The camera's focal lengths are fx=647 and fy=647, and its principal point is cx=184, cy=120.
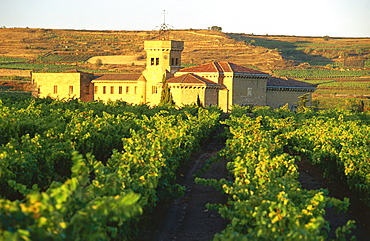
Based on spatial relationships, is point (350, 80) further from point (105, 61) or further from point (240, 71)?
point (240, 71)

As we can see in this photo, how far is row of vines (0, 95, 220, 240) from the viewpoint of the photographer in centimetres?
546

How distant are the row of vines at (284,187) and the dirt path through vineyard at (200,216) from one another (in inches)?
14.3

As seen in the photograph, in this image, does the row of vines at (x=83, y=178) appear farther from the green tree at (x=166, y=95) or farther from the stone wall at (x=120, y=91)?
the stone wall at (x=120, y=91)

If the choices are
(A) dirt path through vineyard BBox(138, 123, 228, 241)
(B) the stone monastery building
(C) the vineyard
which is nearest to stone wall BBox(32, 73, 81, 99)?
(B) the stone monastery building

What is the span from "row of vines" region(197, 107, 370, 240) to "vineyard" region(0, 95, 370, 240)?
2 cm

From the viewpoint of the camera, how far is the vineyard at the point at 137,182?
5918 millimetres

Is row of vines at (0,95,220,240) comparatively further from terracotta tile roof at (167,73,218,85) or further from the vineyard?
terracotta tile roof at (167,73,218,85)

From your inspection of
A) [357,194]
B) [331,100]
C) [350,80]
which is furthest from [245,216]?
[350,80]

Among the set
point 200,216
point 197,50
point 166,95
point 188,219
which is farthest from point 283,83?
point 197,50

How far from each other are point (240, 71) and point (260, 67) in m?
49.1

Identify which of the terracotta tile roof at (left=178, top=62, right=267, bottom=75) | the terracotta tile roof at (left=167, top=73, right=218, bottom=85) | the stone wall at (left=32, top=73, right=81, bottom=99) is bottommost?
the stone wall at (left=32, top=73, right=81, bottom=99)

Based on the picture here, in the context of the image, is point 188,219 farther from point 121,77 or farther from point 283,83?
point 283,83

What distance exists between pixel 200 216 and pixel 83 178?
6.93m

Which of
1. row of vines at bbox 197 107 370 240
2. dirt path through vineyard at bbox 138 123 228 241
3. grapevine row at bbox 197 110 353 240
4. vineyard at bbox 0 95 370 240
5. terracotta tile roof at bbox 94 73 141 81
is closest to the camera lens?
vineyard at bbox 0 95 370 240
